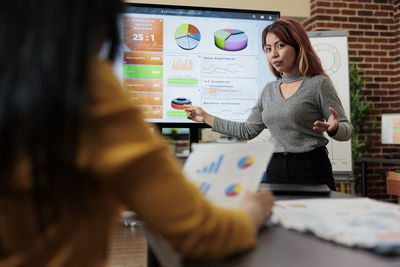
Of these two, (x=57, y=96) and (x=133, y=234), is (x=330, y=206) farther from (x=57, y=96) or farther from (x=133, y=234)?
(x=133, y=234)

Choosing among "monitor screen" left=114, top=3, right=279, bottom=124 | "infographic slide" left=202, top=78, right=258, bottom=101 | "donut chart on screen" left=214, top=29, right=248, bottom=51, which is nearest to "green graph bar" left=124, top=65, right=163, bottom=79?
"monitor screen" left=114, top=3, right=279, bottom=124

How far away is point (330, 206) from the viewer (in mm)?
743

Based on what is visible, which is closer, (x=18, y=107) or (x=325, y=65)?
(x=18, y=107)

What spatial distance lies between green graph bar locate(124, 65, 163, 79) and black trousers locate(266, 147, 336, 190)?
0.76 m

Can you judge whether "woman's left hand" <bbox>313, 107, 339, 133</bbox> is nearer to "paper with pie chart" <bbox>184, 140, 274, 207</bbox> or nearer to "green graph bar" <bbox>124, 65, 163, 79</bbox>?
"paper with pie chart" <bbox>184, 140, 274, 207</bbox>

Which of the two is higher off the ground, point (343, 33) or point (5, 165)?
point (343, 33)

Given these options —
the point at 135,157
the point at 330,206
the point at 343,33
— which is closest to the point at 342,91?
the point at 343,33

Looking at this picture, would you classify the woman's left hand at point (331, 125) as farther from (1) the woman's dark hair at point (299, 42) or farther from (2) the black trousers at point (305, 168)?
(1) the woman's dark hair at point (299, 42)

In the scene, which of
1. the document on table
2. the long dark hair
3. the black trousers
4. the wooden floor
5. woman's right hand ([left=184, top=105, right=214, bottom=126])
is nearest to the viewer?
the long dark hair

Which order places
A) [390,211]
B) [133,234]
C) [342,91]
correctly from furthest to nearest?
1. [342,91]
2. [133,234]
3. [390,211]

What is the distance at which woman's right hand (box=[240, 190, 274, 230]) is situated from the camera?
1.86 feet

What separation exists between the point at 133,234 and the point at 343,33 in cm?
292

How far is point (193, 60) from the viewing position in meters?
1.91

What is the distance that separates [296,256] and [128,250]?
2.59m
